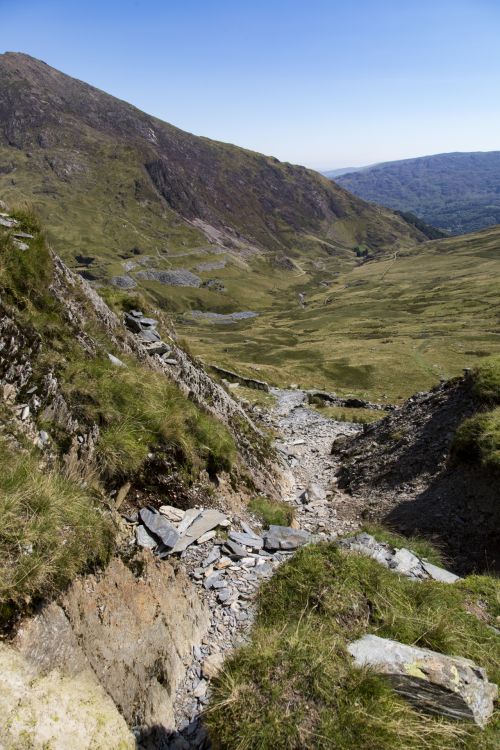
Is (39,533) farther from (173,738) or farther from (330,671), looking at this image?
(330,671)

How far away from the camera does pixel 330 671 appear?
5.09 m

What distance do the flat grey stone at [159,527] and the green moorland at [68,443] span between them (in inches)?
37.8

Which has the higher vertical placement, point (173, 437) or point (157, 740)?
point (173, 437)

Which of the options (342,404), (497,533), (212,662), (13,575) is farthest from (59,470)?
(342,404)

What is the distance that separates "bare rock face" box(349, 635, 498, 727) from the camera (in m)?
5.20

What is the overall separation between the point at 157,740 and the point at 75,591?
7.24 ft

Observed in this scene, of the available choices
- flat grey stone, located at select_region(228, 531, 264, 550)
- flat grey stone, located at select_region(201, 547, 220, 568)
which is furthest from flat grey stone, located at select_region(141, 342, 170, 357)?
flat grey stone, located at select_region(201, 547, 220, 568)

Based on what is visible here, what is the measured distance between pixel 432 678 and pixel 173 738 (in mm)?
3527

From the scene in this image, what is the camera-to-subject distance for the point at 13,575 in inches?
194

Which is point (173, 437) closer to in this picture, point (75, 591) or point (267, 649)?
point (75, 591)

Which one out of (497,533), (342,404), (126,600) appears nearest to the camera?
(126,600)

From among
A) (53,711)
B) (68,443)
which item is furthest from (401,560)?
(53,711)

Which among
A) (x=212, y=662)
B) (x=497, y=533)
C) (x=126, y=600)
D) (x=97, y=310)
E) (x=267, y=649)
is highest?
(x=97, y=310)

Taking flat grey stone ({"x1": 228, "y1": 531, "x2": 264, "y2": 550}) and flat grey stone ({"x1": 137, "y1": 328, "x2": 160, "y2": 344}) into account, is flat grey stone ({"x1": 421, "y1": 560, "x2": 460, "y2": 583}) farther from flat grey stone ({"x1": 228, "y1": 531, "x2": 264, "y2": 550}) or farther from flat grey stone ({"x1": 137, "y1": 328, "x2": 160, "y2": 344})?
flat grey stone ({"x1": 137, "y1": 328, "x2": 160, "y2": 344})
